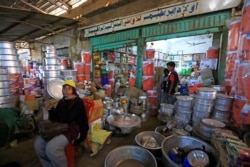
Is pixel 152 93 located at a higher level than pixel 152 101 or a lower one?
higher

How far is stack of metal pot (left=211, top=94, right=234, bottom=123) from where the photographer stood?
7.69 feet

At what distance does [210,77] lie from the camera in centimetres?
322

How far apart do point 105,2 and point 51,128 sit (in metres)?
4.93

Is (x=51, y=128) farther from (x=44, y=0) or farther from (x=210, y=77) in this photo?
(x=44, y=0)

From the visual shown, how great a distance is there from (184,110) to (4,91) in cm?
354

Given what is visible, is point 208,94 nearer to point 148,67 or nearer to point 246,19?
point 246,19

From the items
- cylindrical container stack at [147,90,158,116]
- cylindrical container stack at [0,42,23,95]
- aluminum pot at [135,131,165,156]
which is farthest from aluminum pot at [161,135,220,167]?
cylindrical container stack at [0,42,23,95]

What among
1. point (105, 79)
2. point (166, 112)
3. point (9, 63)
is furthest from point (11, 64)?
point (166, 112)

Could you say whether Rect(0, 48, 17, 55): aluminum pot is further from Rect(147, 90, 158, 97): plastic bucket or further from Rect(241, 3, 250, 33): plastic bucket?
Rect(241, 3, 250, 33): plastic bucket


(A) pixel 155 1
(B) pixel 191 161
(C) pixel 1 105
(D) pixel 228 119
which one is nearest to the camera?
(B) pixel 191 161

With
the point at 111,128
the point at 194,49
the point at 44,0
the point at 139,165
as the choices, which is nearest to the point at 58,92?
the point at 111,128

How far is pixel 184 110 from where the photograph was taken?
2.88 meters

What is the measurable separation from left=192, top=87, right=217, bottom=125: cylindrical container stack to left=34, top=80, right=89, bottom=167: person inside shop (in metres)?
1.99

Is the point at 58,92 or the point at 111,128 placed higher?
the point at 58,92
